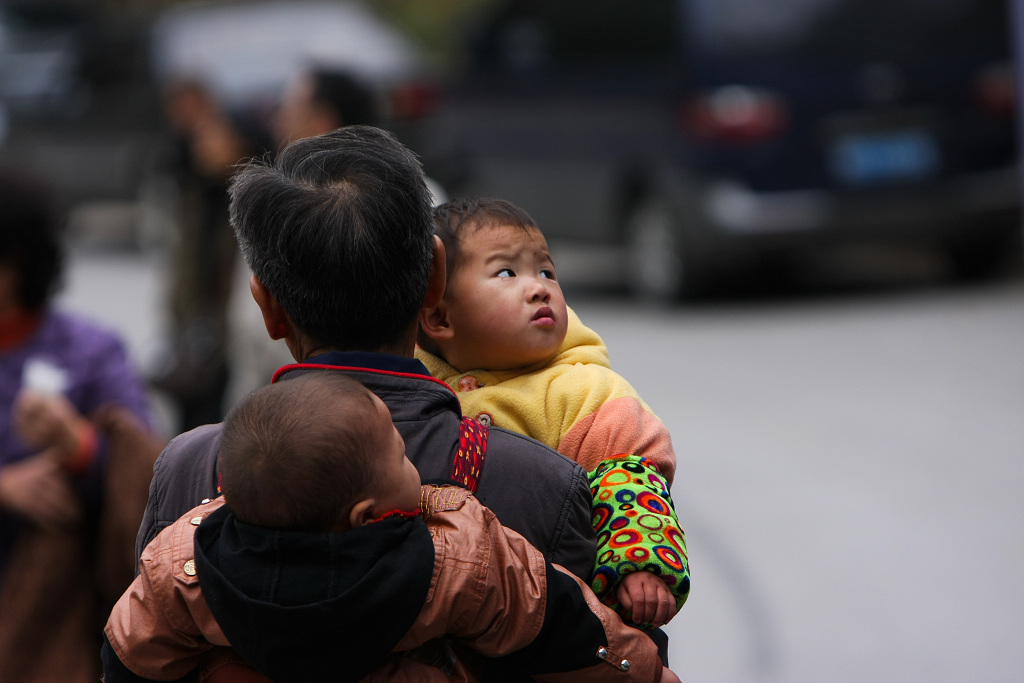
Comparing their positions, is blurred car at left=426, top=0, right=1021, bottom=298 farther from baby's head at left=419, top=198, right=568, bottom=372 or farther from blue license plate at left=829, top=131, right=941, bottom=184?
A: baby's head at left=419, top=198, right=568, bottom=372

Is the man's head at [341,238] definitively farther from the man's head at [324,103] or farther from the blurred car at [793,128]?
the blurred car at [793,128]

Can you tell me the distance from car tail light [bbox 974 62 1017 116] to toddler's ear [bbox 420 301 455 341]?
7.40 meters

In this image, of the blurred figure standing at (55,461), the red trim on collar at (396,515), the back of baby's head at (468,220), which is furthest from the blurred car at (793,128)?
the red trim on collar at (396,515)

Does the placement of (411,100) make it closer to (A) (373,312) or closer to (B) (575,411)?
(B) (575,411)

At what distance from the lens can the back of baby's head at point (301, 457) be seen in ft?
4.83

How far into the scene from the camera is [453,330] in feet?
6.19

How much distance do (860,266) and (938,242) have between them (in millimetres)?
1477

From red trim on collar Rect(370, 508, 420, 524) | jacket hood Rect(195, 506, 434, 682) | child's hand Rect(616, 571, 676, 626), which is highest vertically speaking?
red trim on collar Rect(370, 508, 420, 524)

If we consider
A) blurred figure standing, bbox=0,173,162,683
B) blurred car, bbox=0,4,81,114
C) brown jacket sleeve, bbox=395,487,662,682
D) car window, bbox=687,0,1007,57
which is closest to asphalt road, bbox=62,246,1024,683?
car window, bbox=687,0,1007,57

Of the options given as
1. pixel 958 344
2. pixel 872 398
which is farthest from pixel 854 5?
pixel 872 398

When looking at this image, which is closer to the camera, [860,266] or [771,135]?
[771,135]

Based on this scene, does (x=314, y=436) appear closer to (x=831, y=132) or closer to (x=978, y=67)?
(x=831, y=132)

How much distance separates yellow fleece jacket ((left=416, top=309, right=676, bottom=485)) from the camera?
1.80 metres

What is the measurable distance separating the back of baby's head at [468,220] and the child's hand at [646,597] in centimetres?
48
